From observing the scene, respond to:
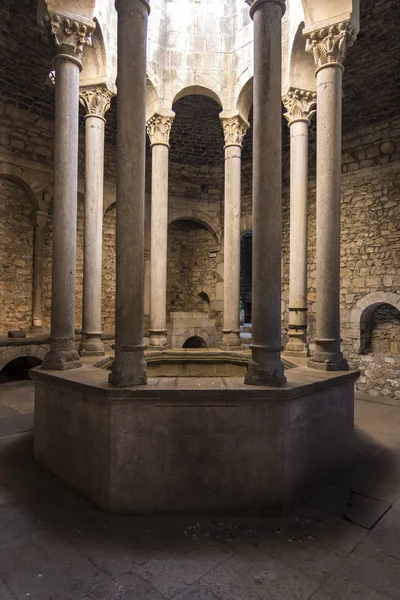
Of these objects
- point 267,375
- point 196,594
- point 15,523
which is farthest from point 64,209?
point 196,594

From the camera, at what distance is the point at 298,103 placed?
657cm

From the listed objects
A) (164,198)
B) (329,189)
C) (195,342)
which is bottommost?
(195,342)

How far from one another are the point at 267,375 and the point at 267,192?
1.72m

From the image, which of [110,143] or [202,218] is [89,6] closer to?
[110,143]

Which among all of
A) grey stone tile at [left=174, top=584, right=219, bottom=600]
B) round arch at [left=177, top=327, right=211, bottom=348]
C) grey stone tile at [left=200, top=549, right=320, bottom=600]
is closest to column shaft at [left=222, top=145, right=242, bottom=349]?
round arch at [left=177, top=327, right=211, bottom=348]

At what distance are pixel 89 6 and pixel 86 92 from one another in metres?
1.70

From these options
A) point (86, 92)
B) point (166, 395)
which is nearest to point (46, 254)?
point (86, 92)

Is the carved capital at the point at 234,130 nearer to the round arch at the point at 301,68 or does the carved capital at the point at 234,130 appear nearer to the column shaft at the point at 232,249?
the column shaft at the point at 232,249

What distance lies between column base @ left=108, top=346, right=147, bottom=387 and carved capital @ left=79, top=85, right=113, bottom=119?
16.3 ft

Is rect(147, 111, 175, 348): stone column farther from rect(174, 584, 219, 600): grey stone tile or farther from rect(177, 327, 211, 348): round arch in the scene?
rect(174, 584, 219, 600): grey stone tile

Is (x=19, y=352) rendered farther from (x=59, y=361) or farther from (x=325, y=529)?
(x=325, y=529)

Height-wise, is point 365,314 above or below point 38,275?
below

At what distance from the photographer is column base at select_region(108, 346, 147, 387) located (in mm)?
3316

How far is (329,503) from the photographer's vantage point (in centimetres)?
339
